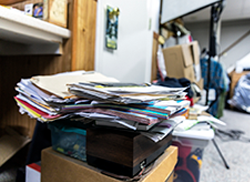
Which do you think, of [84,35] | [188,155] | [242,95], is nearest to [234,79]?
[242,95]

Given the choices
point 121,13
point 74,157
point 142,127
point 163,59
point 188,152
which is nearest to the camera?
point 142,127

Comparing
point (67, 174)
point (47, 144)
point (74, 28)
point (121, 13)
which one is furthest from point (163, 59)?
point (67, 174)

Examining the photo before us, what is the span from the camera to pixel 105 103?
44 cm

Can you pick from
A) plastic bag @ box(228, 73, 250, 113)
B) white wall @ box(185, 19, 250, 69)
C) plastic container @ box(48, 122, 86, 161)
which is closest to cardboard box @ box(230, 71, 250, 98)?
plastic bag @ box(228, 73, 250, 113)

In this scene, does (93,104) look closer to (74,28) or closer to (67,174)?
(67,174)

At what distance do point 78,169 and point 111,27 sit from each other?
0.84 meters

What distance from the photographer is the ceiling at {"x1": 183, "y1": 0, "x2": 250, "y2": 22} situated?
3162 millimetres

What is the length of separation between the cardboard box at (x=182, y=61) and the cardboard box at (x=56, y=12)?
1123 mm

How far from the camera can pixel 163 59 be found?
193cm

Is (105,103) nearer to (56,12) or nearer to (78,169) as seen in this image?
(78,169)

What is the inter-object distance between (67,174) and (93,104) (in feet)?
0.79

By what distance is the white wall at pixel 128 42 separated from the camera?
1.00m

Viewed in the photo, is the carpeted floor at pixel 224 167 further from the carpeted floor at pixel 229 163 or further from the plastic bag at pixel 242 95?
the plastic bag at pixel 242 95

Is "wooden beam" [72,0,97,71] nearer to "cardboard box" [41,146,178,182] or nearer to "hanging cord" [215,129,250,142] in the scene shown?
"cardboard box" [41,146,178,182]
